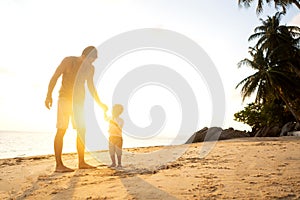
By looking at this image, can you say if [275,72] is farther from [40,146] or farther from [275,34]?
[40,146]

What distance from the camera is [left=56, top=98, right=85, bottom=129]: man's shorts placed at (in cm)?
390

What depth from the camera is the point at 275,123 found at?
84.9ft

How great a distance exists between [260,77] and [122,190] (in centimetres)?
2442

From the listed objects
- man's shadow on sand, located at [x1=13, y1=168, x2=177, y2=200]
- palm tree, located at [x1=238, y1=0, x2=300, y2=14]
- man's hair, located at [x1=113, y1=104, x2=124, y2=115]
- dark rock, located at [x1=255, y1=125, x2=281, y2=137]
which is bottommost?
man's shadow on sand, located at [x1=13, y1=168, x2=177, y2=200]

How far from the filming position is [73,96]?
4.06m

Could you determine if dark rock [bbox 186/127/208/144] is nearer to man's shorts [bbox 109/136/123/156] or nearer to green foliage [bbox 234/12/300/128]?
green foliage [bbox 234/12/300/128]

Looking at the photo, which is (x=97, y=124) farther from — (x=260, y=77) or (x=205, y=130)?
(x=260, y=77)

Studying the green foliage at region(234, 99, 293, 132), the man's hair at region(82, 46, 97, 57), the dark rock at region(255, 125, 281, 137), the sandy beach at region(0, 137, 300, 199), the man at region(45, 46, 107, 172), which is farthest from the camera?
the green foliage at region(234, 99, 293, 132)

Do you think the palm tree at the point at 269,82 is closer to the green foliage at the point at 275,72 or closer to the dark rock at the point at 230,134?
the green foliage at the point at 275,72

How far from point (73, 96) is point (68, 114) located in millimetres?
283

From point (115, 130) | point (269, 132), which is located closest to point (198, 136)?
point (269, 132)

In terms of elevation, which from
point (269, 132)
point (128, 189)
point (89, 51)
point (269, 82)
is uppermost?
point (269, 82)

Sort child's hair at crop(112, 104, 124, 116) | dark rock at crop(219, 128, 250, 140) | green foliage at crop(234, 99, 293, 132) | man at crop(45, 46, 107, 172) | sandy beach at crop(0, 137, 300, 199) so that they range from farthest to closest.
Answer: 1. green foliage at crop(234, 99, 293, 132)
2. dark rock at crop(219, 128, 250, 140)
3. child's hair at crop(112, 104, 124, 116)
4. man at crop(45, 46, 107, 172)
5. sandy beach at crop(0, 137, 300, 199)

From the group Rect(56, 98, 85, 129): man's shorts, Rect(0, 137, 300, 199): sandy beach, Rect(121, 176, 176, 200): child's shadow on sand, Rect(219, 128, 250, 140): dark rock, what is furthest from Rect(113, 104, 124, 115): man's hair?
Rect(219, 128, 250, 140): dark rock
